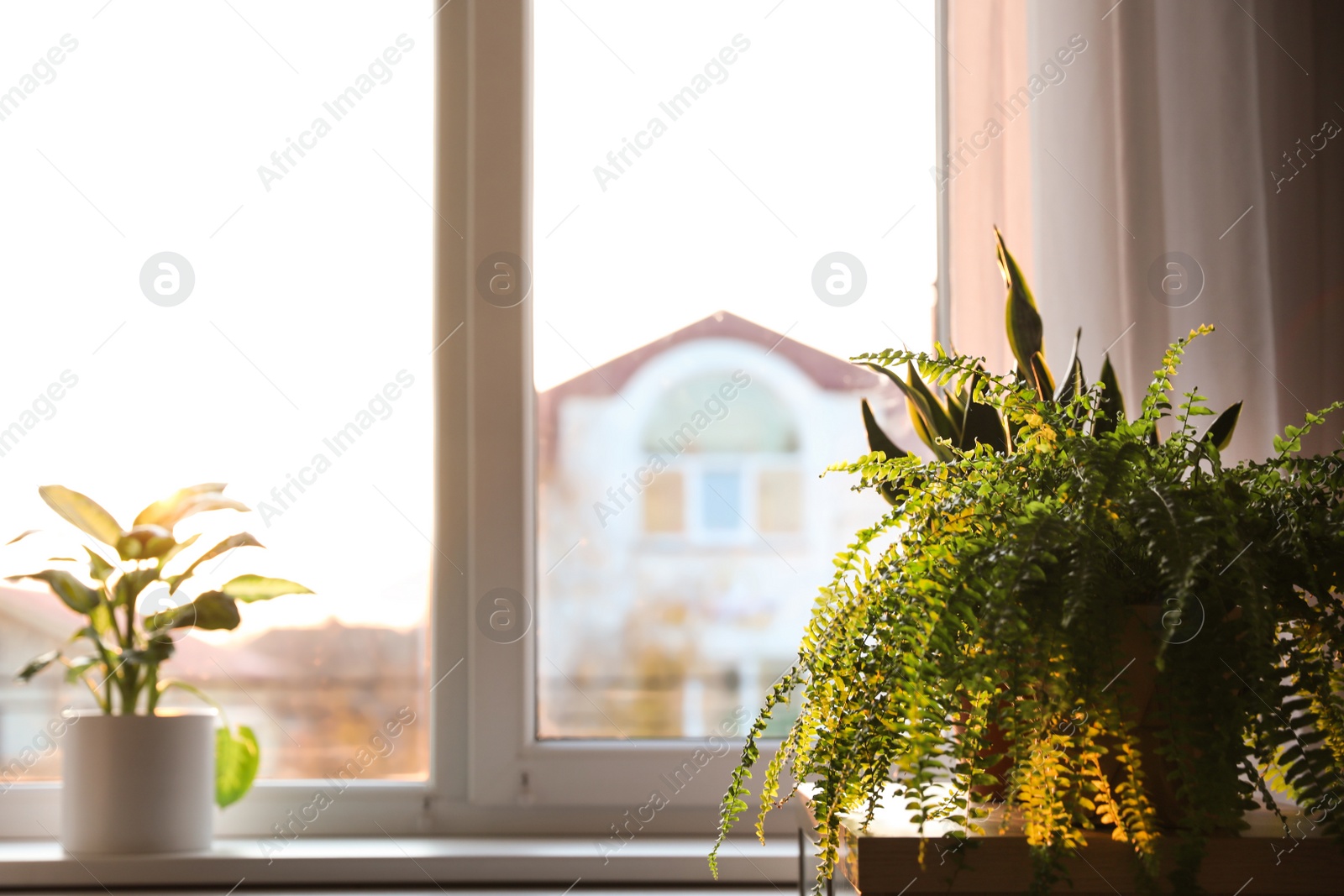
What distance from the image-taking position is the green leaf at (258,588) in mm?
1358

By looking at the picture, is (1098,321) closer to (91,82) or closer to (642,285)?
(642,285)

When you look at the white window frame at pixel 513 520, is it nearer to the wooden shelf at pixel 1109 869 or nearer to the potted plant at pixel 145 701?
the potted plant at pixel 145 701

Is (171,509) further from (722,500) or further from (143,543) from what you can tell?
(722,500)

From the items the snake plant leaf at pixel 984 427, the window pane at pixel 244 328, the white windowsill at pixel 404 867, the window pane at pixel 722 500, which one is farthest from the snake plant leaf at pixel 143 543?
the snake plant leaf at pixel 984 427

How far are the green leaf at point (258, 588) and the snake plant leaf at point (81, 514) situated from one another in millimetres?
153

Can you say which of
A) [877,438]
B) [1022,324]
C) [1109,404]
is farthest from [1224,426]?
[877,438]

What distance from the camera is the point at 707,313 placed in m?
1.52

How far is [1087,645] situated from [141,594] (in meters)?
1.21

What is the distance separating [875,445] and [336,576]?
0.83 m

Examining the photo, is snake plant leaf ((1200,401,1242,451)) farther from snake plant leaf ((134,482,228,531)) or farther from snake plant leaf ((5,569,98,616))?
snake plant leaf ((5,569,98,616))

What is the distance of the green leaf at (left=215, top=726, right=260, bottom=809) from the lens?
1372 mm

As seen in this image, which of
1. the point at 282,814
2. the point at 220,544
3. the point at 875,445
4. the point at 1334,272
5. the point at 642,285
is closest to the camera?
the point at 875,445

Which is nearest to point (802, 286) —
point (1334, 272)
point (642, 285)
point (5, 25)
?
point (642, 285)

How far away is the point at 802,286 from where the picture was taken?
1513 millimetres
